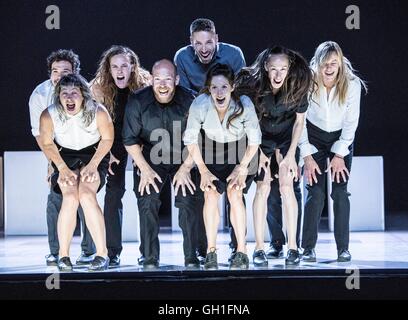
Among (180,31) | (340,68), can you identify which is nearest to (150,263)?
(340,68)

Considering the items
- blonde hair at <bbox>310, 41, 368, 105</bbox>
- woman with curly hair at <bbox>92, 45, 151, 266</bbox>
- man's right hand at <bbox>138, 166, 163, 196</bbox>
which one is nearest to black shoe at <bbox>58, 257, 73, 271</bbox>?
woman with curly hair at <bbox>92, 45, 151, 266</bbox>

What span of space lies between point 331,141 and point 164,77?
97cm

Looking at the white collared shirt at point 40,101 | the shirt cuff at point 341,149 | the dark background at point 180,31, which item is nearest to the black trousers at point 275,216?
the shirt cuff at point 341,149

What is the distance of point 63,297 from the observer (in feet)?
13.2

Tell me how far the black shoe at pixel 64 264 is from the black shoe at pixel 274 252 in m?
1.11

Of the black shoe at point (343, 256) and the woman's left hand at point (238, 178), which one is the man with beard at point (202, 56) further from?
the black shoe at point (343, 256)

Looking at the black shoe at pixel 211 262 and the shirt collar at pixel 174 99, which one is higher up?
the shirt collar at pixel 174 99

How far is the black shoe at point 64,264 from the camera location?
412 cm

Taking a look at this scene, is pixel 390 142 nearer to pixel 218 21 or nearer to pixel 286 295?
pixel 218 21

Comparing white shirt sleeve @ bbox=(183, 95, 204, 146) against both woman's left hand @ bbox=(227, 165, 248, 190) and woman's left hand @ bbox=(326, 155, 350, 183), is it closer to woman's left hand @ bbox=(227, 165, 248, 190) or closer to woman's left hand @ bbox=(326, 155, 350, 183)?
woman's left hand @ bbox=(227, 165, 248, 190)

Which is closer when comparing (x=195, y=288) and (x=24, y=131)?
(x=195, y=288)

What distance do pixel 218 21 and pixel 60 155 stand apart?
2785mm

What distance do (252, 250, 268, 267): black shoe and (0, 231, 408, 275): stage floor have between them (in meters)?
0.03

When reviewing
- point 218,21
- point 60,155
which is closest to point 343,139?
point 60,155
